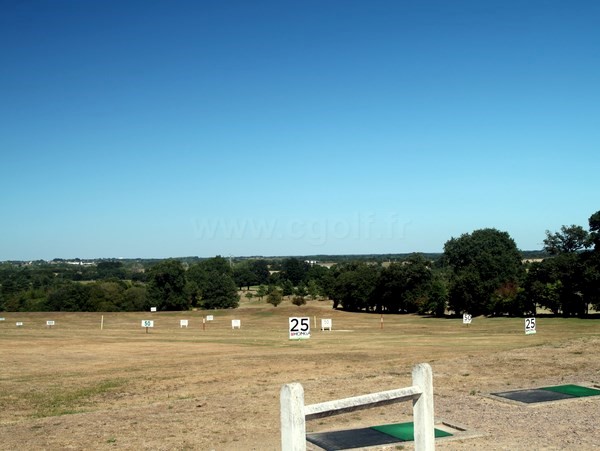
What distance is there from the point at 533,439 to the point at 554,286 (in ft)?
189

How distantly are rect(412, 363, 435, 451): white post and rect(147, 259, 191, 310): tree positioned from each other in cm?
10229

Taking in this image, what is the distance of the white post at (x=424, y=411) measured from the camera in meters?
7.33

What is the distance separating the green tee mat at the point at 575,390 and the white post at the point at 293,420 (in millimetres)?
11582

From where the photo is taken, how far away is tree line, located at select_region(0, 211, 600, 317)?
64062 mm

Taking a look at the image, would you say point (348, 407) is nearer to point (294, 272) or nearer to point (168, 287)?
point (168, 287)

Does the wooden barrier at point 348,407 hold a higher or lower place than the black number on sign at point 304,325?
higher

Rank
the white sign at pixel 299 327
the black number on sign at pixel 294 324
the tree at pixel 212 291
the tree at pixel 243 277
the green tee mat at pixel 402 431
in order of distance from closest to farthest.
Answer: the green tee mat at pixel 402 431, the white sign at pixel 299 327, the black number on sign at pixel 294 324, the tree at pixel 212 291, the tree at pixel 243 277

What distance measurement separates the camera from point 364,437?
11.7 m

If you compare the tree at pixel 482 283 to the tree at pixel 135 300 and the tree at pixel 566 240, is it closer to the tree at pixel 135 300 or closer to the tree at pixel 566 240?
the tree at pixel 566 240

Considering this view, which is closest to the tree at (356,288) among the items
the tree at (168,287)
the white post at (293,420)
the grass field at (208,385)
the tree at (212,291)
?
the tree at (212,291)

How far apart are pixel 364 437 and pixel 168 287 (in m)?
99.7

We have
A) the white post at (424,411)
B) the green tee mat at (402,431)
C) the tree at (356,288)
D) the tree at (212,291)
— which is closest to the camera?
the white post at (424,411)

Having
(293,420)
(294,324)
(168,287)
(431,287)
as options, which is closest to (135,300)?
(168,287)

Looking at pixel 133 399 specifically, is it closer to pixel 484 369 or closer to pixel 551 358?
pixel 484 369
